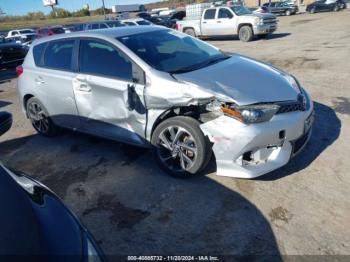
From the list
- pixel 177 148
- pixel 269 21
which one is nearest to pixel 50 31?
Result: pixel 269 21

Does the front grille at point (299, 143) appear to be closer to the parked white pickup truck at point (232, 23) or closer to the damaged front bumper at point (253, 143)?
the damaged front bumper at point (253, 143)

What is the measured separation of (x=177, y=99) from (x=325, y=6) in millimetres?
34906

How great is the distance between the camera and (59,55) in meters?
4.95

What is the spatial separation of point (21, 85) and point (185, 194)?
3638mm

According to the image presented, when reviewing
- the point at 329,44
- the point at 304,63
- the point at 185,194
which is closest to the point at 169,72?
the point at 185,194

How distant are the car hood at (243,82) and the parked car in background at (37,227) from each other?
6.70 feet

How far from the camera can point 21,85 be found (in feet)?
18.5

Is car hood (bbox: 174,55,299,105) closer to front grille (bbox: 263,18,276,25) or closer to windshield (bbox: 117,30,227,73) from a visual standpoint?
windshield (bbox: 117,30,227,73)

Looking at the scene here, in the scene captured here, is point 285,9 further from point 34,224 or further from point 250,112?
point 34,224

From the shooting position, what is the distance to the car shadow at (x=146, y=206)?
9.48ft

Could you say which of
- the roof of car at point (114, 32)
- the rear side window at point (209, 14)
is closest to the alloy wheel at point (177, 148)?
the roof of car at point (114, 32)

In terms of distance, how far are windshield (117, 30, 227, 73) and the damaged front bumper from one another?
958 millimetres

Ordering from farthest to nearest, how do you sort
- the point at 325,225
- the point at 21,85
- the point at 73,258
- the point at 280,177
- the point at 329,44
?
the point at 329,44 → the point at 21,85 → the point at 280,177 → the point at 325,225 → the point at 73,258

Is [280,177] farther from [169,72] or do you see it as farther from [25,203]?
[25,203]
